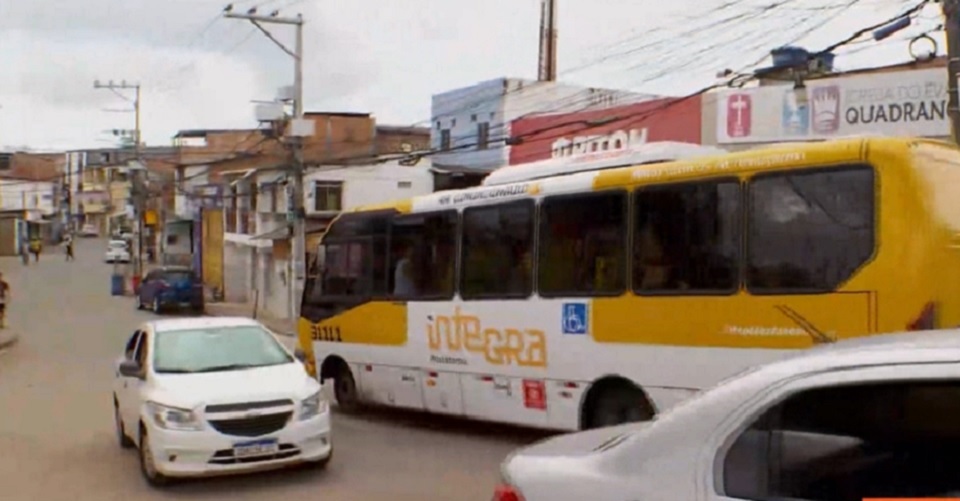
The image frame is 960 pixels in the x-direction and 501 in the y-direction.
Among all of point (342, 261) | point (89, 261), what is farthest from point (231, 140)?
point (342, 261)

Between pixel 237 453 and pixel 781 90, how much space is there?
1614 cm

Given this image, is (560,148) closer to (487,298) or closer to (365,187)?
(365,187)

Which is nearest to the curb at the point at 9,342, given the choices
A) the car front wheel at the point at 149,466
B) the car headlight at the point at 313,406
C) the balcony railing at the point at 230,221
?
the balcony railing at the point at 230,221

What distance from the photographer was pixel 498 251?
469 inches

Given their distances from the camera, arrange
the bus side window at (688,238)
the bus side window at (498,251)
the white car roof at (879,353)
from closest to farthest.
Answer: the white car roof at (879,353)
the bus side window at (688,238)
the bus side window at (498,251)

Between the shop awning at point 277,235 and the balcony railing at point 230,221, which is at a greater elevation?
the balcony railing at point 230,221

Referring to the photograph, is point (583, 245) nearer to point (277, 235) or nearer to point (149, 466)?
point (149, 466)

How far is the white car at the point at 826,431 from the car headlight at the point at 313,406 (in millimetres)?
6799

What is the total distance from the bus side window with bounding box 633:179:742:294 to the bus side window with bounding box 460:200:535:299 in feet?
5.45

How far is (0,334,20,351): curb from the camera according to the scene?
96.0 feet

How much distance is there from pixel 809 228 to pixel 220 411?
5234mm

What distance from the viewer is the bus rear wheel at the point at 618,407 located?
10047mm

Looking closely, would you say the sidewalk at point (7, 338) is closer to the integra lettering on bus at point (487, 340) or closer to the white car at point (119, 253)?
the integra lettering on bus at point (487, 340)

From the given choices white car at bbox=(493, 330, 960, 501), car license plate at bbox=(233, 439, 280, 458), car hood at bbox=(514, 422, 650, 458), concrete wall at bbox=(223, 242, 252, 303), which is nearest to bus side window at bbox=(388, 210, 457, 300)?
car license plate at bbox=(233, 439, 280, 458)
